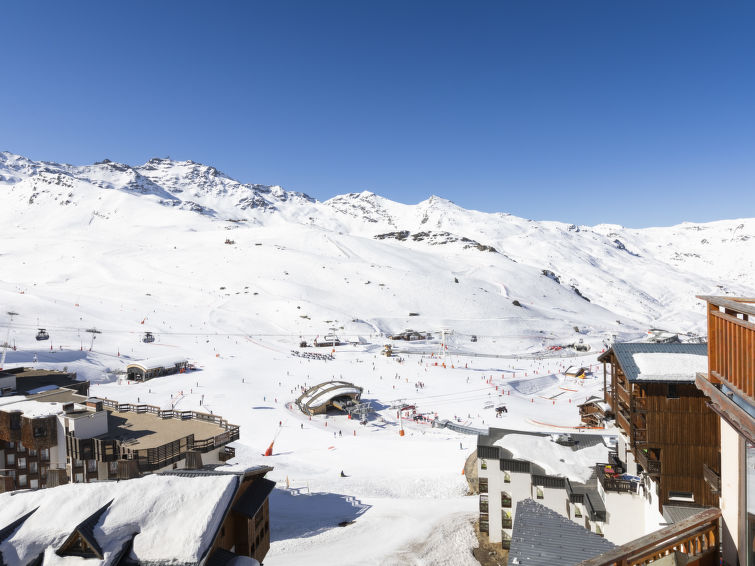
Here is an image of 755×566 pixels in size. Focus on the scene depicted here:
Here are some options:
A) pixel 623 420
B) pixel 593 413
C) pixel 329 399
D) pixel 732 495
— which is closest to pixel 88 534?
pixel 732 495

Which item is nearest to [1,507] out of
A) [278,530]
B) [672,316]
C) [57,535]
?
[57,535]

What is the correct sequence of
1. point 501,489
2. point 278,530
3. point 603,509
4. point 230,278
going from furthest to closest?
point 230,278, point 278,530, point 501,489, point 603,509

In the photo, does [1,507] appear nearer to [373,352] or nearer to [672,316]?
[373,352]

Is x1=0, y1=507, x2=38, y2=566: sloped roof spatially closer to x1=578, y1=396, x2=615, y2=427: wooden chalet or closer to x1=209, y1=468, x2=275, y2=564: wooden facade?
x1=209, y1=468, x2=275, y2=564: wooden facade

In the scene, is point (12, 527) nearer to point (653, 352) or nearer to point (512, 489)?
point (512, 489)

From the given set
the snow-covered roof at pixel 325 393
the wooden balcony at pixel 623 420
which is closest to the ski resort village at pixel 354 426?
the wooden balcony at pixel 623 420

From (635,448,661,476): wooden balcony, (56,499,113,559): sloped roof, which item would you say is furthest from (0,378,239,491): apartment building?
(635,448,661,476): wooden balcony

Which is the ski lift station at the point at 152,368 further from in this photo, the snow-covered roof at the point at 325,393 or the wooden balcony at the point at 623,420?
the wooden balcony at the point at 623,420
